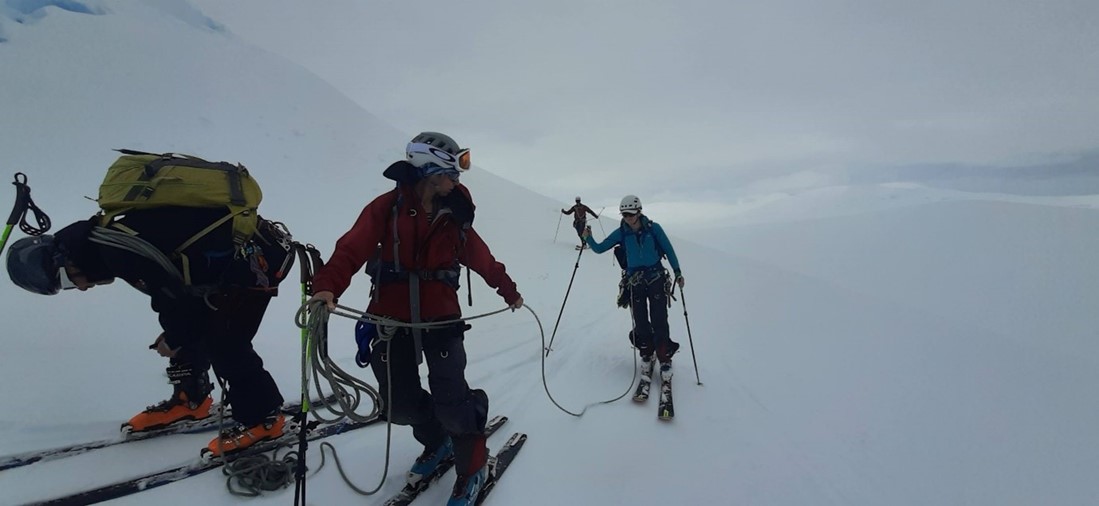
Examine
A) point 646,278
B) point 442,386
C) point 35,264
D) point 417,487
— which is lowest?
point 417,487

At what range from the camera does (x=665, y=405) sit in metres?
5.20

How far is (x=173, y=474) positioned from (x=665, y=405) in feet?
14.5

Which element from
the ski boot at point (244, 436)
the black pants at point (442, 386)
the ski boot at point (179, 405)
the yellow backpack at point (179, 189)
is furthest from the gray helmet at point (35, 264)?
the black pants at point (442, 386)

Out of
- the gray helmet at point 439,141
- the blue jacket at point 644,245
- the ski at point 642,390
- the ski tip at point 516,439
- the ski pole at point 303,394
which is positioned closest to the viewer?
the ski pole at point 303,394

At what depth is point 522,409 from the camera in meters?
5.06

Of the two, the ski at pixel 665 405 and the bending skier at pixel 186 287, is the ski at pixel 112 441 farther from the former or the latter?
the ski at pixel 665 405

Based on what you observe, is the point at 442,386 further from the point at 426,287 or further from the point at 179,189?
the point at 179,189

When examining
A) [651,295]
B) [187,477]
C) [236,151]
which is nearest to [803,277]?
[651,295]

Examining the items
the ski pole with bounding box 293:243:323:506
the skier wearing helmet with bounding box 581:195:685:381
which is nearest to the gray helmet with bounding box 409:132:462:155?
the ski pole with bounding box 293:243:323:506

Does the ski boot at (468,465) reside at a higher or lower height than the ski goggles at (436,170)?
lower

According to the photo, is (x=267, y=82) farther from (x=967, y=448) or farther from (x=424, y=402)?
(x=967, y=448)

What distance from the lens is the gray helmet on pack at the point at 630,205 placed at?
6141 mm

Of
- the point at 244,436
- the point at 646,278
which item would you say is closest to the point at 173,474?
the point at 244,436

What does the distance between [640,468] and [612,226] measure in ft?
96.2
